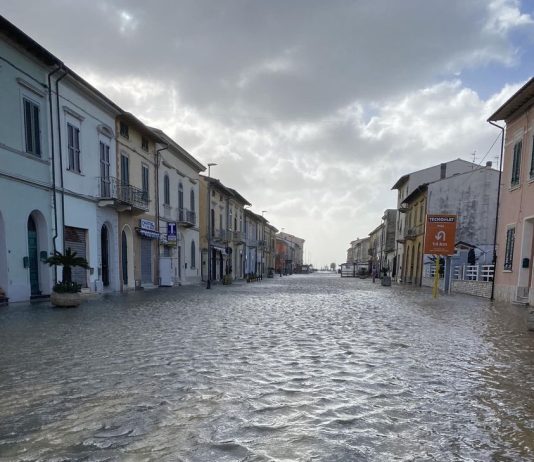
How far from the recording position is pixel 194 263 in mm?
28078

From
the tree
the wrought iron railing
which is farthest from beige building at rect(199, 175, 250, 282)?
the tree

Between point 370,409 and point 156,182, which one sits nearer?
point 370,409

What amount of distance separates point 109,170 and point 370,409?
17263mm

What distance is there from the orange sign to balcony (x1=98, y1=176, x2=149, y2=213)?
15320 millimetres

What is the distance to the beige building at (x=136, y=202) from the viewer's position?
1823 centimetres

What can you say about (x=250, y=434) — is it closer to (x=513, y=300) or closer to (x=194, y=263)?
(x=513, y=300)

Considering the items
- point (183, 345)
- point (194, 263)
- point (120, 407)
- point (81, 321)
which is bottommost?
point (194, 263)

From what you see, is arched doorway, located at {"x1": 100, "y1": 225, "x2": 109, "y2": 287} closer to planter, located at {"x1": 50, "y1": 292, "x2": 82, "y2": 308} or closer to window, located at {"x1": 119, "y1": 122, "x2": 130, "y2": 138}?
window, located at {"x1": 119, "y1": 122, "x2": 130, "y2": 138}

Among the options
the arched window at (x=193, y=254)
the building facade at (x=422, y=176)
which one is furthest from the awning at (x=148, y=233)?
the building facade at (x=422, y=176)

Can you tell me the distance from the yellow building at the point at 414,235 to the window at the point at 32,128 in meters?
27.6

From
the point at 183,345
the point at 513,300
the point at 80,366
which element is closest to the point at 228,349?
the point at 183,345

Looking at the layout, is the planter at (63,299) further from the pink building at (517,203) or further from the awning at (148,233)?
the pink building at (517,203)

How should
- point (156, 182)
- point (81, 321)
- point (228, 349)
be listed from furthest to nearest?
point (156, 182) → point (81, 321) → point (228, 349)

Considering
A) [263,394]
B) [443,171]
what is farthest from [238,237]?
[263,394]
